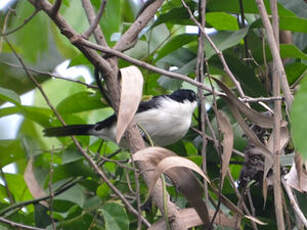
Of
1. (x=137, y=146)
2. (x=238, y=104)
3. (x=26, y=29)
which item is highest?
(x=26, y=29)

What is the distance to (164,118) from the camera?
453 cm

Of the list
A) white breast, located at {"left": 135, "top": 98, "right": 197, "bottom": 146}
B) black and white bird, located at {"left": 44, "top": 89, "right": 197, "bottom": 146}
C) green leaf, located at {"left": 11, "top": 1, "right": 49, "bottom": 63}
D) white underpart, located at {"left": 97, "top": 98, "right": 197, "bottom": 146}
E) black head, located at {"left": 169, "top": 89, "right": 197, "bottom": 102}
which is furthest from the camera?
black head, located at {"left": 169, "top": 89, "right": 197, "bottom": 102}

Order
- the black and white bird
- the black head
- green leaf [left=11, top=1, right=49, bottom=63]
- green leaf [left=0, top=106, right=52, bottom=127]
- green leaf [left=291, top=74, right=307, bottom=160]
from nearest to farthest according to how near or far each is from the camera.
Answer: green leaf [left=291, top=74, right=307, bottom=160] → green leaf [left=11, top=1, right=49, bottom=63] → green leaf [left=0, top=106, right=52, bottom=127] → the black and white bird → the black head

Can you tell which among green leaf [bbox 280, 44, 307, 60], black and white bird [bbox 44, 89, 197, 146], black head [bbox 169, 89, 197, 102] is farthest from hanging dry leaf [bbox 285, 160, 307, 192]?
black head [bbox 169, 89, 197, 102]

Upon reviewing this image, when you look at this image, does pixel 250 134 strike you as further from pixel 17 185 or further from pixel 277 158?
pixel 17 185

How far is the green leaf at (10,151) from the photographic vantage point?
3387 mm

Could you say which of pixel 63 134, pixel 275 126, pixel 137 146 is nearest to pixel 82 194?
pixel 63 134

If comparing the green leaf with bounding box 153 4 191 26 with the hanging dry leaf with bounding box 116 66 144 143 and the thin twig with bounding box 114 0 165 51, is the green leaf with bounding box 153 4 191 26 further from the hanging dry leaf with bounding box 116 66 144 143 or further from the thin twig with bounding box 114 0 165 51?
the hanging dry leaf with bounding box 116 66 144 143

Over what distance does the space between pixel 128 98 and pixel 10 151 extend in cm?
185

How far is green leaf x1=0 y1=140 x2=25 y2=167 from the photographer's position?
3.39 meters

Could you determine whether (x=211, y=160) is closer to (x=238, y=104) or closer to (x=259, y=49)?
(x=259, y=49)

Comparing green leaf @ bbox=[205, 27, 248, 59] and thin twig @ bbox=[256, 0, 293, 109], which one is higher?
thin twig @ bbox=[256, 0, 293, 109]

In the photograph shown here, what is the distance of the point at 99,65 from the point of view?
210cm

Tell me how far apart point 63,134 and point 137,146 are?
1522 millimetres
